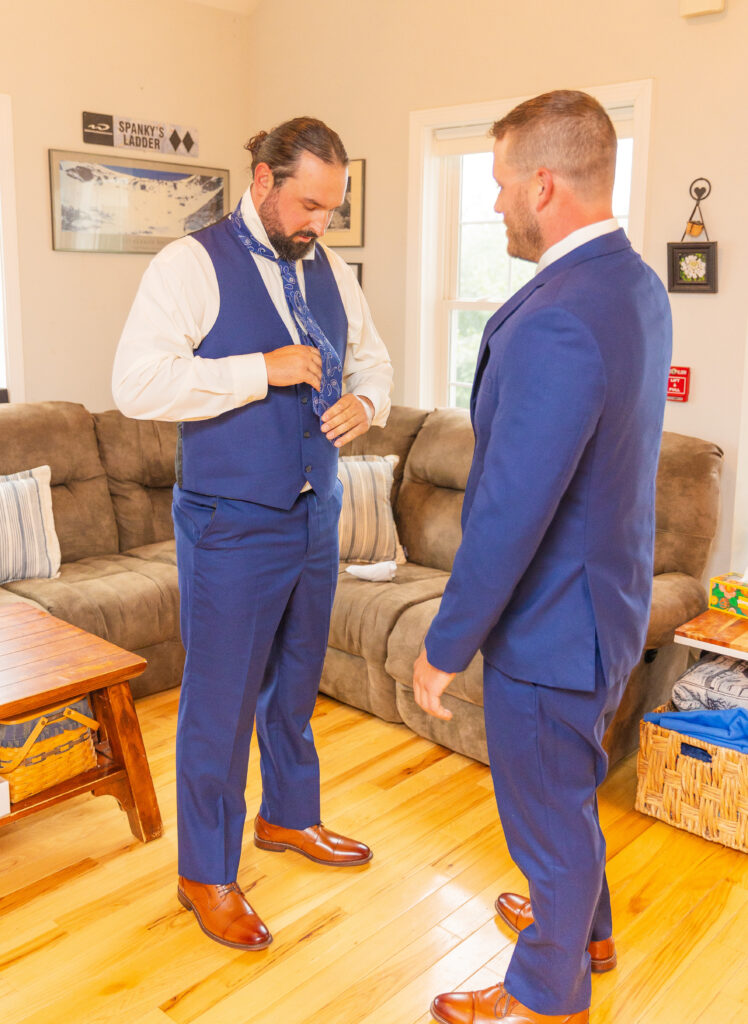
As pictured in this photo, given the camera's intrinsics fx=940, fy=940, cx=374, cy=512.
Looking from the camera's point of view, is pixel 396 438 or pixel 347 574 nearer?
pixel 347 574

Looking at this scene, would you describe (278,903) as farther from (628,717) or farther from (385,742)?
(628,717)

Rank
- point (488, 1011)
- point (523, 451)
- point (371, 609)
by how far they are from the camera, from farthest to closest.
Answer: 1. point (371, 609)
2. point (488, 1011)
3. point (523, 451)

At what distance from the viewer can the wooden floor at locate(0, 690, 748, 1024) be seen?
187 cm

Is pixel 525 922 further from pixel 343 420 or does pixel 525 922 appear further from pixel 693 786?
pixel 343 420

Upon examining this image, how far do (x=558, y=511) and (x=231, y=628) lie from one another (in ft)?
2.60

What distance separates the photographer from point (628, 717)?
9.18 ft

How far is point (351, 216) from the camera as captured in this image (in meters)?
Result: 4.16

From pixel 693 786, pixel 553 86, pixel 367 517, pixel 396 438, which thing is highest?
pixel 553 86

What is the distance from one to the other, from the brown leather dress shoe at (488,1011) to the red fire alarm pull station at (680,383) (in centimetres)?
205

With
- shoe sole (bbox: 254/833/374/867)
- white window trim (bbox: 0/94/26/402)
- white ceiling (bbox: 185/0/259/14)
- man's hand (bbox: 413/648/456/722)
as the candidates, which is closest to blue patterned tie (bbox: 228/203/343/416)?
man's hand (bbox: 413/648/456/722)

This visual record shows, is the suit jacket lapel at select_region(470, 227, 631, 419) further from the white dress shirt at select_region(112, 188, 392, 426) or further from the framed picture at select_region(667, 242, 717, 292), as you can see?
the framed picture at select_region(667, 242, 717, 292)

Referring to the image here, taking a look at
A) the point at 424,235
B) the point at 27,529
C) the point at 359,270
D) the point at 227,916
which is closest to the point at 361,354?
the point at 227,916

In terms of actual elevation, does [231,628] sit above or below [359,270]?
below

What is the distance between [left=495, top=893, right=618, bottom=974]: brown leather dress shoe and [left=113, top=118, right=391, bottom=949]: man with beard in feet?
1.75
